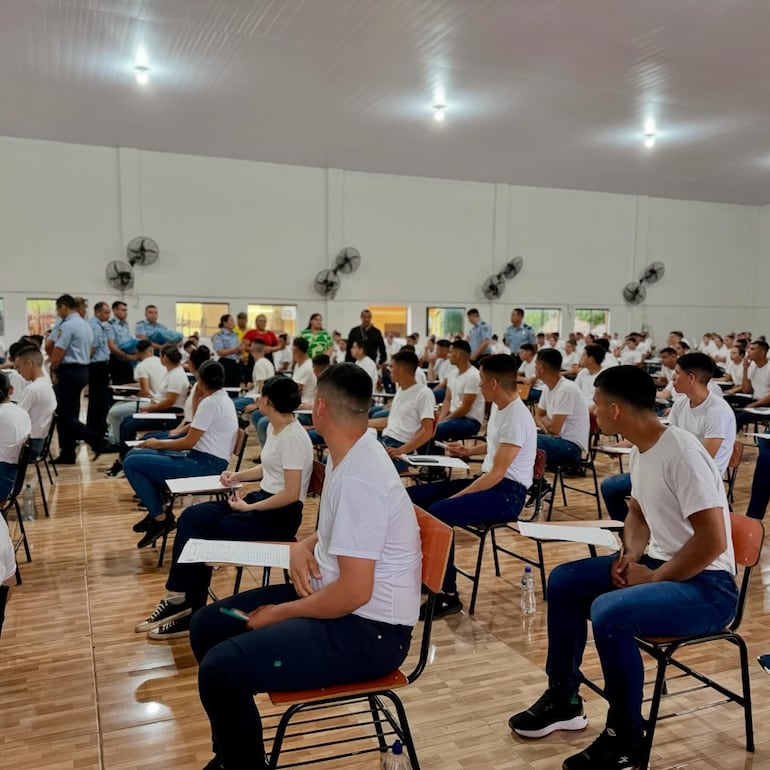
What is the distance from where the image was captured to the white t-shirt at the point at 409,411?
506cm

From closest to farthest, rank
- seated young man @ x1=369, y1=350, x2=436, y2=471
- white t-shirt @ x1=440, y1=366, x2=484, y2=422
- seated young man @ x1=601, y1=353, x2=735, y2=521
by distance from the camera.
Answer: seated young man @ x1=601, y1=353, x2=735, y2=521 → seated young man @ x1=369, y1=350, x2=436, y2=471 → white t-shirt @ x1=440, y1=366, x2=484, y2=422

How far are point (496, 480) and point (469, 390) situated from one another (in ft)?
9.07

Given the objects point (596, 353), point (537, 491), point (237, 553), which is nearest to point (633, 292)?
Result: point (596, 353)

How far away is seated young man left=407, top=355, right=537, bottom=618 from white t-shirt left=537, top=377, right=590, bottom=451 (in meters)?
1.72

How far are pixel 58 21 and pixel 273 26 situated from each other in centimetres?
215

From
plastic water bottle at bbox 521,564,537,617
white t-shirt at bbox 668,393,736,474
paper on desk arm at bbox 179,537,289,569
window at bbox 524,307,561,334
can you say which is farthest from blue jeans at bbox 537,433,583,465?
window at bbox 524,307,561,334

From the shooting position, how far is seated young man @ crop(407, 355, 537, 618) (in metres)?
3.51

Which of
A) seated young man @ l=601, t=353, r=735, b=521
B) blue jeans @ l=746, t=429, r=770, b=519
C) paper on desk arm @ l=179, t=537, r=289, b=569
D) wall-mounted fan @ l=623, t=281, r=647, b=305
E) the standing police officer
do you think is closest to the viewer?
paper on desk arm @ l=179, t=537, r=289, b=569

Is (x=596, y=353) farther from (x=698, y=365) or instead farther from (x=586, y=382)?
(x=698, y=365)

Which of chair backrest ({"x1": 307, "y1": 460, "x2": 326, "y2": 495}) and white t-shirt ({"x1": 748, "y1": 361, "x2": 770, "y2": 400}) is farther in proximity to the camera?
white t-shirt ({"x1": 748, "y1": 361, "x2": 770, "y2": 400})

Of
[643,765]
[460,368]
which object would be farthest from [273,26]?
[643,765]

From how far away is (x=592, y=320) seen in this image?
1698 centimetres

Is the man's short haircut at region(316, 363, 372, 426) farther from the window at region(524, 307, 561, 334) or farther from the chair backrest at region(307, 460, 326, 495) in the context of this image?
the window at region(524, 307, 561, 334)

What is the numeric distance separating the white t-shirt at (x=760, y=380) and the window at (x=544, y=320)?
8.64 meters
